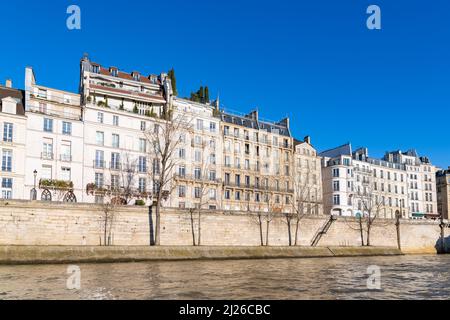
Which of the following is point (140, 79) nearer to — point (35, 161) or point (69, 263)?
point (35, 161)

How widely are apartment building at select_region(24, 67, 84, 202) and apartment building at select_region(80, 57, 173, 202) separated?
1.18m

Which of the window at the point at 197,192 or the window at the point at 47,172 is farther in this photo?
the window at the point at 197,192

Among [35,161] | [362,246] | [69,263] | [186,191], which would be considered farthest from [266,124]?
[69,263]

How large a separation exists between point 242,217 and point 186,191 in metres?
13.1

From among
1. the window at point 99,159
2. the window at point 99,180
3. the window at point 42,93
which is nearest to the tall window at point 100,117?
the window at point 99,159

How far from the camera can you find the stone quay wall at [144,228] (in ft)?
121

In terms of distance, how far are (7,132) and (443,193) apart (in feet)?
303

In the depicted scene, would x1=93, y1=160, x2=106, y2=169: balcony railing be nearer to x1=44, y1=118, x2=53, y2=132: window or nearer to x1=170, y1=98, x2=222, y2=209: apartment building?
x1=44, y1=118, x2=53, y2=132: window

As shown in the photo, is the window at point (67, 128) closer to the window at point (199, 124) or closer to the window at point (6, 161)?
the window at point (6, 161)

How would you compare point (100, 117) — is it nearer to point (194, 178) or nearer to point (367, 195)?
point (194, 178)

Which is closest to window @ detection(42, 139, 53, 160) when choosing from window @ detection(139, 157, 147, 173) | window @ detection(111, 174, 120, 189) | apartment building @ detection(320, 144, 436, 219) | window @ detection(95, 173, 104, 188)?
window @ detection(95, 173, 104, 188)

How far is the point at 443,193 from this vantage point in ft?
341

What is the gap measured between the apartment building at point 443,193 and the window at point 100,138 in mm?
79341

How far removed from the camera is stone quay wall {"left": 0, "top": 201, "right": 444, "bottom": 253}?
37.0 m
